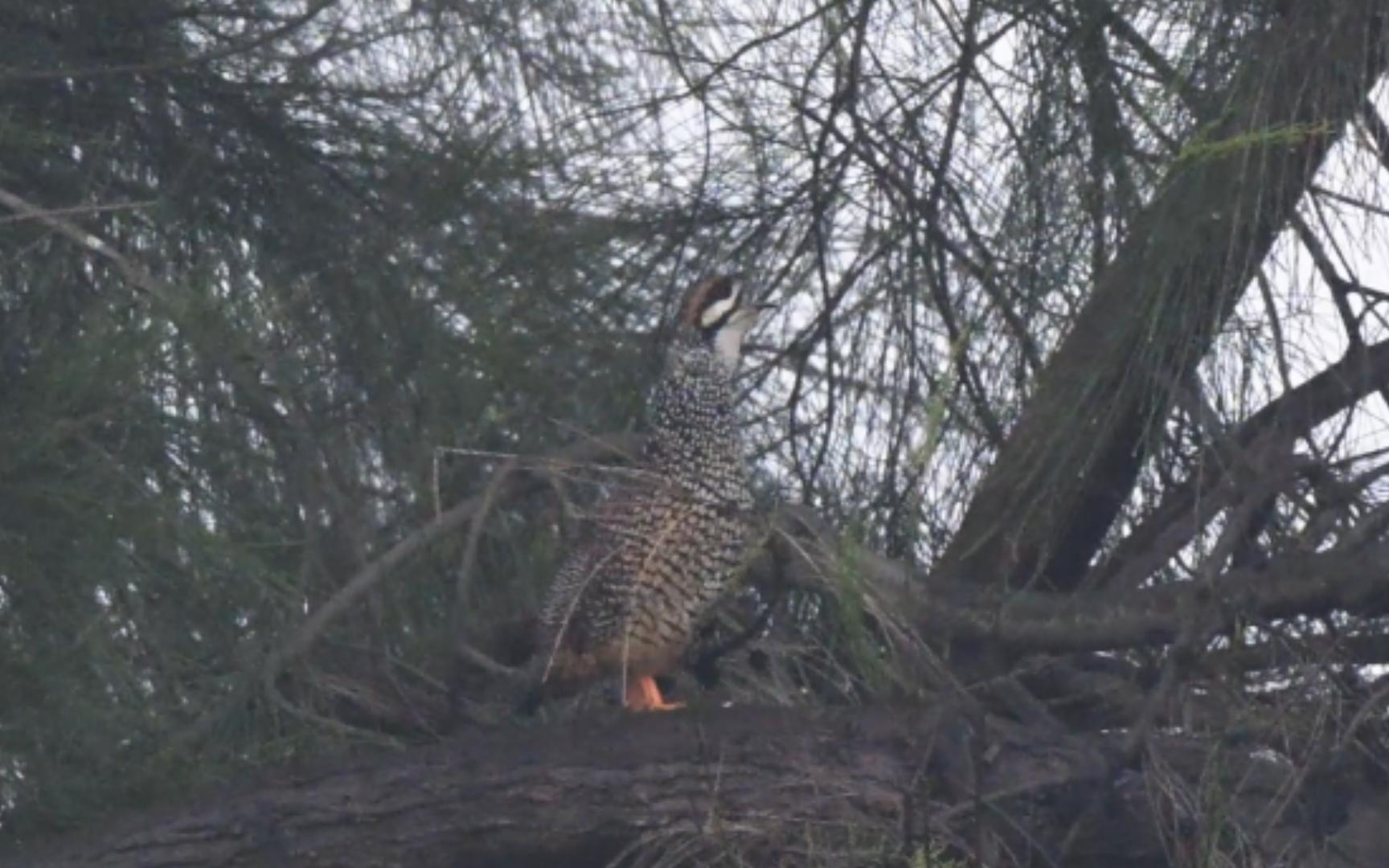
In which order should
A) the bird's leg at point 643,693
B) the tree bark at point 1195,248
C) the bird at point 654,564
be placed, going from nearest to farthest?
the tree bark at point 1195,248 < the bird at point 654,564 < the bird's leg at point 643,693

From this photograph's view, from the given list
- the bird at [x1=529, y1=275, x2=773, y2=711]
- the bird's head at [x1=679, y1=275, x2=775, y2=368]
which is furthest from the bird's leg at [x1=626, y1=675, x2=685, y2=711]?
the bird's head at [x1=679, y1=275, x2=775, y2=368]

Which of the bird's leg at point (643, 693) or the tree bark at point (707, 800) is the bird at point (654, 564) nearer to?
the bird's leg at point (643, 693)

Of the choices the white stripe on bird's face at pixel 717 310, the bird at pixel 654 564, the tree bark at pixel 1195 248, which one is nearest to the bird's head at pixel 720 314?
the white stripe on bird's face at pixel 717 310

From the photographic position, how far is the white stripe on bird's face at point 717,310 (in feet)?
11.8

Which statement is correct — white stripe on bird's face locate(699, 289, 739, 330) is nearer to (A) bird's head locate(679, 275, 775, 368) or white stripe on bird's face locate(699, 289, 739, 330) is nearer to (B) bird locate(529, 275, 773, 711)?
(A) bird's head locate(679, 275, 775, 368)

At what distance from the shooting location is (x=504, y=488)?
3.35m

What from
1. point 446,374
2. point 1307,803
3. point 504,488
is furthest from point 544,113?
point 1307,803

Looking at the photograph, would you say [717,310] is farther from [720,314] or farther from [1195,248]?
[1195,248]

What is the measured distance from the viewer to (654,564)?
133 inches

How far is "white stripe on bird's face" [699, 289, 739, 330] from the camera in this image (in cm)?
361

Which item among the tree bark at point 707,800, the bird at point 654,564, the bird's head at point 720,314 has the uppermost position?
the bird's head at point 720,314

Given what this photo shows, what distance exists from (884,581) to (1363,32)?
2.39ft

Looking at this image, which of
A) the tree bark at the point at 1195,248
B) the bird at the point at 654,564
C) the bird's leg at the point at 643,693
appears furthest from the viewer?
the bird's leg at the point at 643,693

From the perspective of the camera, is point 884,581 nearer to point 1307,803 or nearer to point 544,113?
point 1307,803
